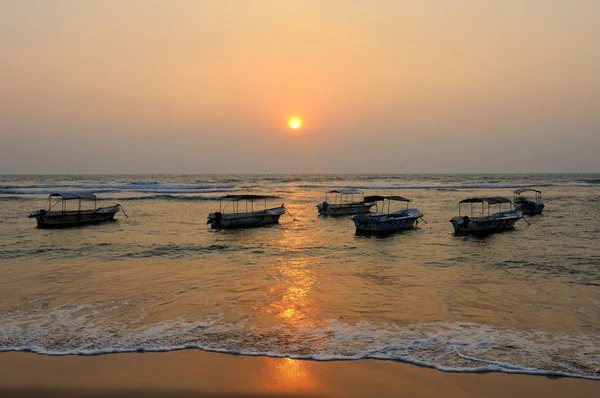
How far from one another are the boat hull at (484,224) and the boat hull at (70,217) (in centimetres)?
2449

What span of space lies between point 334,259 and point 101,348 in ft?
37.7

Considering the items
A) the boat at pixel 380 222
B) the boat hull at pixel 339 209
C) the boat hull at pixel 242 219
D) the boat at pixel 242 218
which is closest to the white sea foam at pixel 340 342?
the boat at pixel 380 222

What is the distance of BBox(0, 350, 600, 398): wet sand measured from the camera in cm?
675

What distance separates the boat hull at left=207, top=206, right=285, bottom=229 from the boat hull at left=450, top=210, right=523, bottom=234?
1257 centimetres

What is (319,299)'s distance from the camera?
482 inches

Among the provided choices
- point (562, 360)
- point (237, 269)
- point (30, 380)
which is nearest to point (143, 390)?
point (30, 380)

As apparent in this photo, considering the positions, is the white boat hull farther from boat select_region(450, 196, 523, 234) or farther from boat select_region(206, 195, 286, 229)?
boat select_region(206, 195, 286, 229)

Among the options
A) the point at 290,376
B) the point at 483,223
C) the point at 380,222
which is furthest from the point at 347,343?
the point at 483,223

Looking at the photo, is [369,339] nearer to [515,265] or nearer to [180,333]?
[180,333]

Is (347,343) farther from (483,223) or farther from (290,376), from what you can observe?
(483,223)

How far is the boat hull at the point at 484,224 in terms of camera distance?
1051 inches

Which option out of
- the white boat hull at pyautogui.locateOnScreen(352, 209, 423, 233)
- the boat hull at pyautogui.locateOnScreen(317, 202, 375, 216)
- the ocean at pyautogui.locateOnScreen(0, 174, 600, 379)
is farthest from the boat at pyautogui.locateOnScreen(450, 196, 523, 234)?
the boat hull at pyautogui.locateOnScreen(317, 202, 375, 216)

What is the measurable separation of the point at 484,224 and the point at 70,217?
89.2 feet

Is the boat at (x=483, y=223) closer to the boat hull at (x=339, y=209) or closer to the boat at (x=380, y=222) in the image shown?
the boat at (x=380, y=222)
